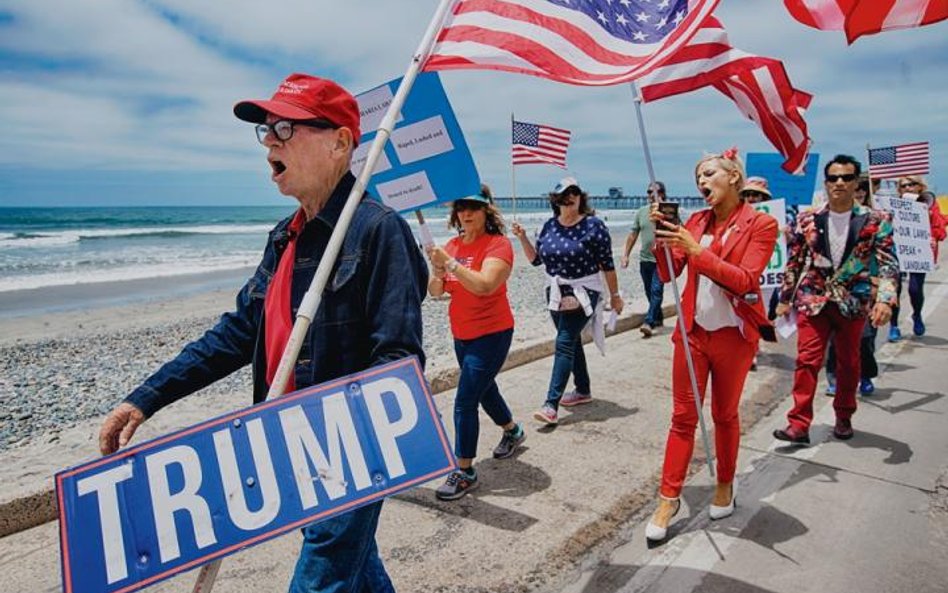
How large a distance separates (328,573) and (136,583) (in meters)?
0.45

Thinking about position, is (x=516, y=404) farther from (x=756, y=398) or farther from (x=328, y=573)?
(x=328, y=573)

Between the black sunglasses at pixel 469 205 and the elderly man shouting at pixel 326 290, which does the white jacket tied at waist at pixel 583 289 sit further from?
the elderly man shouting at pixel 326 290

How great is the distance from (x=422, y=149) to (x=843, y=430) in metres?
3.72

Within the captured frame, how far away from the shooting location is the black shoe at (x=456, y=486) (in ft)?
11.6

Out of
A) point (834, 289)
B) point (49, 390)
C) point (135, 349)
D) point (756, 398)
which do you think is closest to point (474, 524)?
point (834, 289)

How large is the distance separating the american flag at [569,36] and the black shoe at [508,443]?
2.57 m

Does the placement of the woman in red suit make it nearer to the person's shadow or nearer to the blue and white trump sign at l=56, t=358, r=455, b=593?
the person's shadow

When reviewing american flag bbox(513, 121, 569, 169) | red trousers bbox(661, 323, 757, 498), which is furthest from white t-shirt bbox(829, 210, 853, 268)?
american flag bbox(513, 121, 569, 169)

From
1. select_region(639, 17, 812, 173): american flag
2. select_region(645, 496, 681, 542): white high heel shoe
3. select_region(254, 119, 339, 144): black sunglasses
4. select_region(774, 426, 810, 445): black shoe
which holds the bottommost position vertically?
select_region(774, 426, 810, 445): black shoe

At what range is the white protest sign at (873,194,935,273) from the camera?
22.7 ft

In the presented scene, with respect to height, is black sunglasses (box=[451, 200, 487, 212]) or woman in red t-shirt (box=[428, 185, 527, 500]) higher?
black sunglasses (box=[451, 200, 487, 212])

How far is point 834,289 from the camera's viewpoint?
14.0 feet

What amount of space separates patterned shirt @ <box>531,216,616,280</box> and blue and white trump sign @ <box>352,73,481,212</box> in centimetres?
201

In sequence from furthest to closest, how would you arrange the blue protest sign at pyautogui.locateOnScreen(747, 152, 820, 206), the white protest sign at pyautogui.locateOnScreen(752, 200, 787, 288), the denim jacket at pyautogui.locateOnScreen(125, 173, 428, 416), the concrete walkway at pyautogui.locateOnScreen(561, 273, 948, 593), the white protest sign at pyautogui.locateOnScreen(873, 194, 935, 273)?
the blue protest sign at pyautogui.locateOnScreen(747, 152, 820, 206) → the white protest sign at pyautogui.locateOnScreen(873, 194, 935, 273) → the white protest sign at pyautogui.locateOnScreen(752, 200, 787, 288) → the concrete walkway at pyautogui.locateOnScreen(561, 273, 948, 593) → the denim jacket at pyautogui.locateOnScreen(125, 173, 428, 416)
